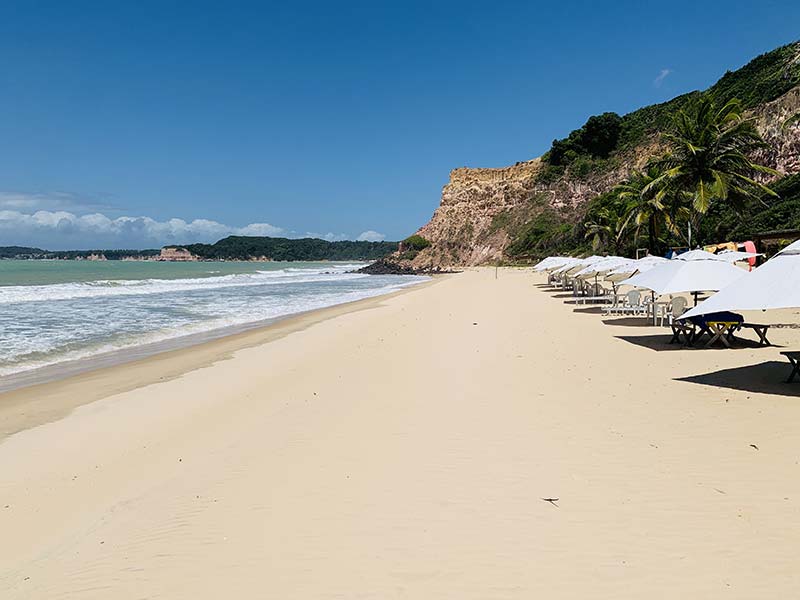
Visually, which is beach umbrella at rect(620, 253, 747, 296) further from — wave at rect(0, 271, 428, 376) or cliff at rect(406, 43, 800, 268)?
cliff at rect(406, 43, 800, 268)

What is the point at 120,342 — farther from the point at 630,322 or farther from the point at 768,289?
the point at 768,289

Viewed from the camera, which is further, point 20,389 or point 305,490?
point 20,389

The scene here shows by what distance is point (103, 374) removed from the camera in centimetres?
983

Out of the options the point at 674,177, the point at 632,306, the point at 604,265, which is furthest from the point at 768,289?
the point at 674,177

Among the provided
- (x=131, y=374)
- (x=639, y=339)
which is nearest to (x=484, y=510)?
(x=131, y=374)

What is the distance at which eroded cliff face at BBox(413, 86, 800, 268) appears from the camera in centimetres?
7605

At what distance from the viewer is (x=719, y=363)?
Result: 29.1ft

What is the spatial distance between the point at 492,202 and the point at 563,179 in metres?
14.1

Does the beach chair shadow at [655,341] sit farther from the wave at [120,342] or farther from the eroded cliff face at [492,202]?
the eroded cliff face at [492,202]

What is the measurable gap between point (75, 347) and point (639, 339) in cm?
1310

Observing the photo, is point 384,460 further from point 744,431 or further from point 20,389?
point 20,389

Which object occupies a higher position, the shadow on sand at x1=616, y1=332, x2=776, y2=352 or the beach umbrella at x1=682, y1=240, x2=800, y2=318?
the beach umbrella at x1=682, y1=240, x2=800, y2=318

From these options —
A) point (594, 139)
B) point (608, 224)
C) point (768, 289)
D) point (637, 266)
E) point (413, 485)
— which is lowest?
point (413, 485)

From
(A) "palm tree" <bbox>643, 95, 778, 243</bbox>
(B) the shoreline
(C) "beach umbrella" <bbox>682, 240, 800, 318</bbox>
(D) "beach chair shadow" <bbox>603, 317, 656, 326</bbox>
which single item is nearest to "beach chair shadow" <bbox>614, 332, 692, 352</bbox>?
(D) "beach chair shadow" <bbox>603, 317, 656, 326</bbox>
